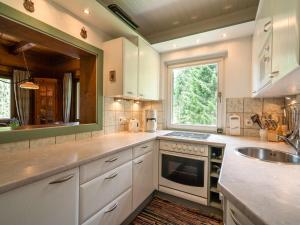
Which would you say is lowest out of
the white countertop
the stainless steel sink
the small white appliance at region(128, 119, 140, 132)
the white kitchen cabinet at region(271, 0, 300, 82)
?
the stainless steel sink

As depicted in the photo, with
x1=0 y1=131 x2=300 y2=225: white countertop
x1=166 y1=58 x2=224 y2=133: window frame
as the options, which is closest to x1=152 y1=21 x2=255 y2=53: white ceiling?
x1=166 y1=58 x2=224 y2=133: window frame

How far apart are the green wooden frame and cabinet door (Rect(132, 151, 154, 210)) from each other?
66 centimetres

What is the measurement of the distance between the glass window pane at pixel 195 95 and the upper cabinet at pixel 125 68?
70 centimetres

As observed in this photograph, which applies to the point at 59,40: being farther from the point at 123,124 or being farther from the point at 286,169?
the point at 286,169

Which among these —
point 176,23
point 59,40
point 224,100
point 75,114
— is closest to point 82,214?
point 59,40

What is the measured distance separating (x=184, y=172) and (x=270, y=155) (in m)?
0.88

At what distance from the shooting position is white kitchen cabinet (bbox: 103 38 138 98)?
1829 millimetres

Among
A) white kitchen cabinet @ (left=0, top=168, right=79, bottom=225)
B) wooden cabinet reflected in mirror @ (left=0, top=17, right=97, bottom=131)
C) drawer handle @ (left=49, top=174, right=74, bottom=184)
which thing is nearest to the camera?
white kitchen cabinet @ (left=0, top=168, right=79, bottom=225)

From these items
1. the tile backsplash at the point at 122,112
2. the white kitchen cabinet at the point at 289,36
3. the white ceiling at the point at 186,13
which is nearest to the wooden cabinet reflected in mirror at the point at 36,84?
the tile backsplash at the point at 122,112

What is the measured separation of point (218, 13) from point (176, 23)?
0.54 m

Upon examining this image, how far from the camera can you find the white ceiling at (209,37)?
1862mm

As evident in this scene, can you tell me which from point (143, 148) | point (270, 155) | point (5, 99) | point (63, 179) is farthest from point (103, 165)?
point (5, 99)

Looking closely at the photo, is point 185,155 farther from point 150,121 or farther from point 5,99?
point 5,99

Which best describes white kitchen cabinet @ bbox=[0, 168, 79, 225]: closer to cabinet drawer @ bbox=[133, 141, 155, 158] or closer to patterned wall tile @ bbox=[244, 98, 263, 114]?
cabinet drawer @ bbox=[133, 141, 155, 158]
